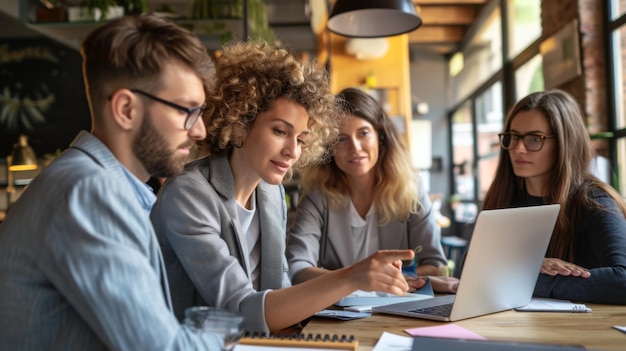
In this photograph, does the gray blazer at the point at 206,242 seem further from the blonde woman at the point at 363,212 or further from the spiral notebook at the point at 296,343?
the blonde woman at the point at 363,212

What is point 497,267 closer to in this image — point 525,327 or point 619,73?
point 525,327

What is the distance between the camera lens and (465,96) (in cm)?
967

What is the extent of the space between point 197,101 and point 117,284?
15.6 inches

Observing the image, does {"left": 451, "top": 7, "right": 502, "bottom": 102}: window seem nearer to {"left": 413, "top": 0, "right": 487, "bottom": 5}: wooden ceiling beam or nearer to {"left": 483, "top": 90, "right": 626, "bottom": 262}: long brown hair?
{"left": 413, "top": 0, "right": 487, "bottom": 5}: wooden ceiling beam

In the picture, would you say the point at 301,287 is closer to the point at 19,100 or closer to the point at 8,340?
the point at 8,340

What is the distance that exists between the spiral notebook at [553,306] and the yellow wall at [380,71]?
537cm

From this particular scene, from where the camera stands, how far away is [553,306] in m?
1.73

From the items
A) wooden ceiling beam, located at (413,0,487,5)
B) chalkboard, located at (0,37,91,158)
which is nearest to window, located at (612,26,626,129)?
wooden ceiling beam, located at (413,0,487,5)

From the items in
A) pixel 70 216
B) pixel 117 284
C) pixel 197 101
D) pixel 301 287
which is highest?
pixel 197 101

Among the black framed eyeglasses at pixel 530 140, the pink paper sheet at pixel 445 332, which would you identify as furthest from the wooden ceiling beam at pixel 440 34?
the pink paper sheet at pixel 445 332

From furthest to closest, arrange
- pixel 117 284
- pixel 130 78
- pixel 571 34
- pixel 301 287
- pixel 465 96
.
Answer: pixel 465 96
pixel 571 34
pixel 301 287
pixel 130 78
pixel 117 284

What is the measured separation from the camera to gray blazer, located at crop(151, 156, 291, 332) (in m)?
1.50

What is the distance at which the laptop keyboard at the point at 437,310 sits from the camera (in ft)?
5.23

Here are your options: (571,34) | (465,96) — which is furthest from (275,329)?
(465,96)
